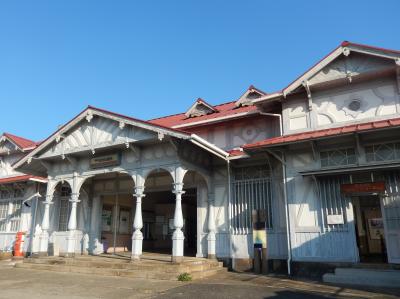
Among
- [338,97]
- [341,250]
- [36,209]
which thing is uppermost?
[338,97]

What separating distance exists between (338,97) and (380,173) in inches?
122

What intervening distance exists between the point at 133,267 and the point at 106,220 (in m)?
7.11

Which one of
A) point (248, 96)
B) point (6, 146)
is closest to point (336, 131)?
point (248, 96)

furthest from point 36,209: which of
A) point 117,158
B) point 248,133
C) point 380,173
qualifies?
point 380,173

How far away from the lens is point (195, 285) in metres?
9.34

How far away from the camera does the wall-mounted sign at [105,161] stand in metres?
13.8

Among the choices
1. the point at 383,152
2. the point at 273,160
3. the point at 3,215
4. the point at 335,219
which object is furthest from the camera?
the point at 3,215

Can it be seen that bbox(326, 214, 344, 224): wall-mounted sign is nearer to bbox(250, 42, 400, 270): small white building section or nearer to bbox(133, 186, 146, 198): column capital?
bbox(250, 42, 400, 270): small white building section

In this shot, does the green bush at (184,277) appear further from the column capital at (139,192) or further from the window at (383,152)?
the window at (383,152)

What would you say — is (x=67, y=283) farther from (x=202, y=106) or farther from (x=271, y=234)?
(x=202, y=106)

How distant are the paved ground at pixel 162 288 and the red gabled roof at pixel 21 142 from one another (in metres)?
11.1

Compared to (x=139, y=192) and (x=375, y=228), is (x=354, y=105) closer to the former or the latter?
(x=139, y=192)

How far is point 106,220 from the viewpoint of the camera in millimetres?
17688

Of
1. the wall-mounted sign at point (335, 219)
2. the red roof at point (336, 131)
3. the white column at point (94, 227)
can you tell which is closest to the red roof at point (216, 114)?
the red roof at point (336, 131)
